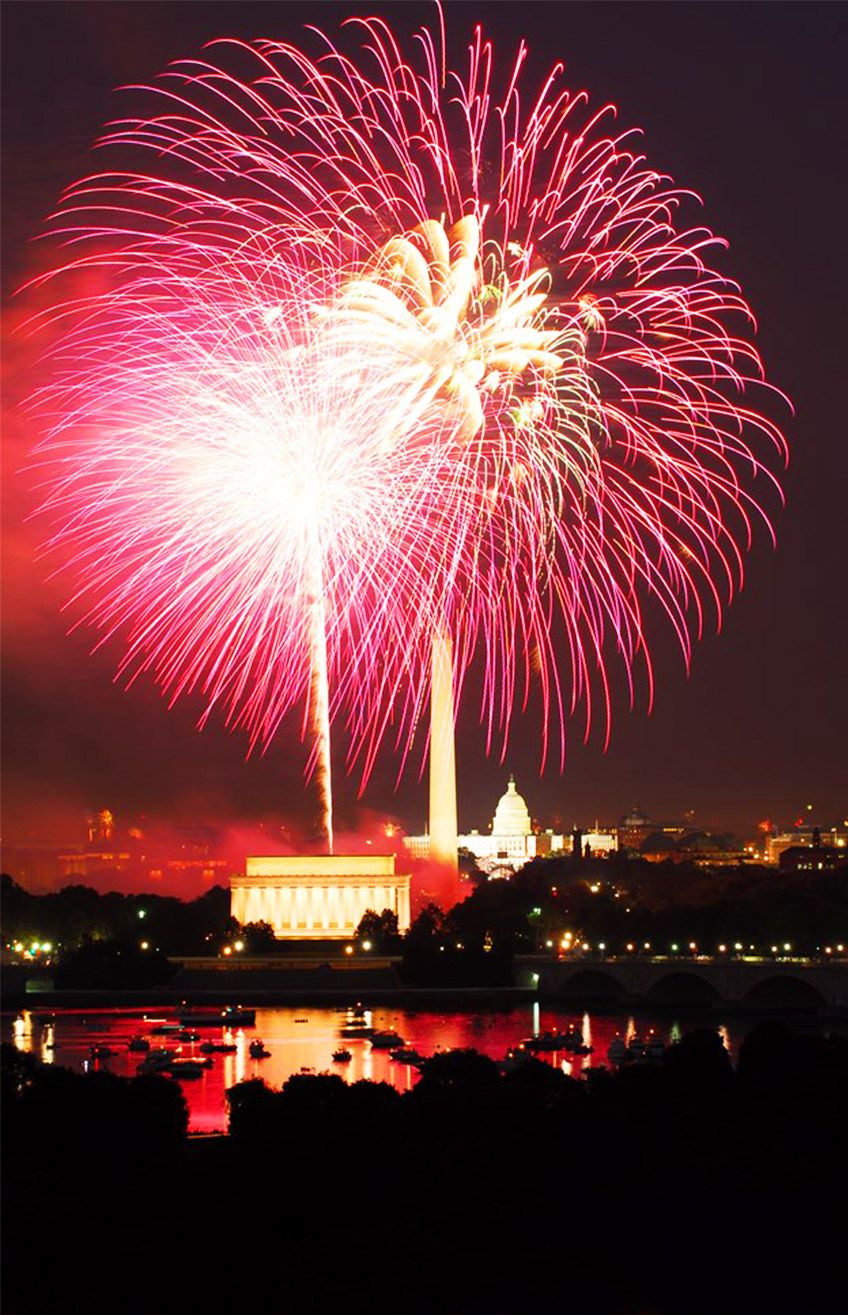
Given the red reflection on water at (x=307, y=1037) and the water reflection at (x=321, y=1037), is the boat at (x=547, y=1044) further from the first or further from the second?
the red reflection on water at (x=307, y=1037)

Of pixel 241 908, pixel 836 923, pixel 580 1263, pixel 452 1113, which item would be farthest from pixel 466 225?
pixel 241 908

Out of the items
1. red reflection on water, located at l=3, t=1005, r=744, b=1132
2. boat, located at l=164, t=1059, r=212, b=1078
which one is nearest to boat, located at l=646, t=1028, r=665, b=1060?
red reflection on water, located at l=3, t=1005, r=744, b=1132

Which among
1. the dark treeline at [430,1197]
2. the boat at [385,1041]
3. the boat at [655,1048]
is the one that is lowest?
the dark treeline at [430,1197]

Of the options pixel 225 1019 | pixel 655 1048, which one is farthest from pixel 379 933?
pixel 655 1048

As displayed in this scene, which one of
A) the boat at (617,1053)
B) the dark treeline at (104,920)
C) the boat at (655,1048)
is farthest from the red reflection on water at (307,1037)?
the dark treeline at (104,920)

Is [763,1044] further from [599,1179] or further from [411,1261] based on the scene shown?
[411,1261]

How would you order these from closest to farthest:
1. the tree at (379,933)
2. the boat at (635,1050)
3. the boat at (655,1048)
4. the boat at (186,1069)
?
1. the boat at (186,1069)
2. the boat at (635,1050)
3. the boat at (655,1048)
4. the tree at (379,933)

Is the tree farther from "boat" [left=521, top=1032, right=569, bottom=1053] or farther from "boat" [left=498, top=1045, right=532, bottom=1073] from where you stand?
"boat" [left=498, top=1045, right=532, bottom=1073]
